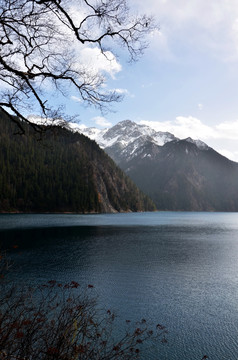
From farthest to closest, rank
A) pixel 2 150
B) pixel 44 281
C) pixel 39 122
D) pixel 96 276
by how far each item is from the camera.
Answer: pixel 2 150 → pixel 96 276 → pixel 44 281 → pixel 39 122

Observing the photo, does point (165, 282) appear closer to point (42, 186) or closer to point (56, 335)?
point (56, 335)

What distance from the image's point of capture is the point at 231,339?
13766 mm

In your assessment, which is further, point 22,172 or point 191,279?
point 22,172

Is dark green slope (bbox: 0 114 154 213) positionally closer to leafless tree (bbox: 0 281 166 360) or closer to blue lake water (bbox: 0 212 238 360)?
blue lake water (bbox: 0 212 238 360)

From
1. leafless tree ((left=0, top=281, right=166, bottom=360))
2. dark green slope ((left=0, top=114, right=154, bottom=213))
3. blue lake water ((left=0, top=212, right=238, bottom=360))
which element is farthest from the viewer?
dark green slope ((left=0, top=114, right=154, bottom=213))

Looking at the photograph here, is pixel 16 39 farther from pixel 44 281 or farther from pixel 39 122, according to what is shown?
pixel 44 281

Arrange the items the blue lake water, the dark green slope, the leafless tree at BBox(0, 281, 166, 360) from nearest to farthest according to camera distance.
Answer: the leafless tree at BBox(0, 281, 166, 360)
the blue lake water
the dark green slope

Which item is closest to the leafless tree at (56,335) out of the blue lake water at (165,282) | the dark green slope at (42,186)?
the blue lake water at (165,282)

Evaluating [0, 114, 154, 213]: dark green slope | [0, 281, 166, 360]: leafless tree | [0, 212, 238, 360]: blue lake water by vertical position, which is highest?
[0, 114, 154, 213]: dark green slope

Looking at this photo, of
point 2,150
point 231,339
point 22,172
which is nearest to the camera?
point 231,339

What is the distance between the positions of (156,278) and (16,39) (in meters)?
23.5

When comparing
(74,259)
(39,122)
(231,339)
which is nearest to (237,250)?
(74,259)

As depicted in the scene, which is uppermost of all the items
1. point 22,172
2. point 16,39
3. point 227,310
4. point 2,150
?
point 2,150

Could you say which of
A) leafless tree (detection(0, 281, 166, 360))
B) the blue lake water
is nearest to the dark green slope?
the blue lake water
